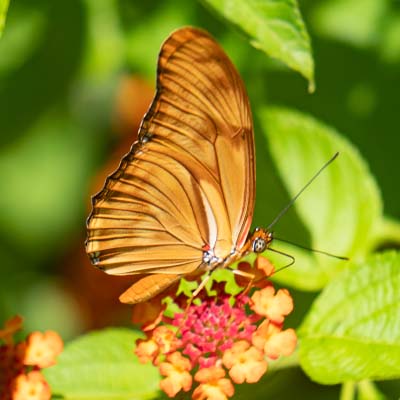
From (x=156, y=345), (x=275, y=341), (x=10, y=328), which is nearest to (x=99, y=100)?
(x=10, y=328)

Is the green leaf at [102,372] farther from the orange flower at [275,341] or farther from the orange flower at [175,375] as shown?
the orange flower at [275,341]

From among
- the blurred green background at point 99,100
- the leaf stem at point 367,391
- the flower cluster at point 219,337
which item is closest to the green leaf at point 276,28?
the flower cluster at point 219,337

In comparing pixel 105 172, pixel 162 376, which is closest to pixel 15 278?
pixel 105 172

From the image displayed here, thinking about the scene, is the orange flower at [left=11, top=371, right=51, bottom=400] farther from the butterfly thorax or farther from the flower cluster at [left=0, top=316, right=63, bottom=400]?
the butterfly thorax

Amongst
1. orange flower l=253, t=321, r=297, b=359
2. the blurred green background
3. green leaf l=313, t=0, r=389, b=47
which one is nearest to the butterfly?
orange flower l=253, t=321, r=297, b=359

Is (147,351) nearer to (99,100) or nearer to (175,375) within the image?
(175,375)

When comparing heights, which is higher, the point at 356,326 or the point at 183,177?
the point at 183,177

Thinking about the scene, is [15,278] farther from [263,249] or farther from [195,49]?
[195,49]
